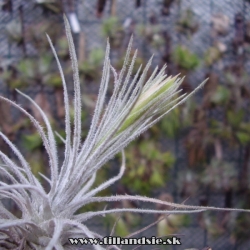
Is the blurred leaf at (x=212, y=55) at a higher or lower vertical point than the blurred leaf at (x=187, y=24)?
lower

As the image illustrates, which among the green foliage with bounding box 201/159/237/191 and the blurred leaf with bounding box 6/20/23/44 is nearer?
the blurred leaf with bounding box 6/20/23/44

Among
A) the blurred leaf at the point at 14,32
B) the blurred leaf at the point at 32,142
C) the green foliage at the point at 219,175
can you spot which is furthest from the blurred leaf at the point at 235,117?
the blurred leaf at the point at 14,32

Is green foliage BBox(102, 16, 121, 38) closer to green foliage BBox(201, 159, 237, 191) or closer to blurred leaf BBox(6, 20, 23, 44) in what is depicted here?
blurred leaf BBox(6, 20, 23, 44)

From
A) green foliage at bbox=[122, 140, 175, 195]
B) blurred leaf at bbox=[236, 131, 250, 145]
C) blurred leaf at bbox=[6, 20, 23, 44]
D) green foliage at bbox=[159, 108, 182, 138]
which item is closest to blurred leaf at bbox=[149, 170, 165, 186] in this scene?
green foliage at bbox=[122, 140, 175, 195]

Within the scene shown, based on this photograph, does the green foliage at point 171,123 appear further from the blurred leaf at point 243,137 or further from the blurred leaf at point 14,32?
the blurred leaf at point 14,32

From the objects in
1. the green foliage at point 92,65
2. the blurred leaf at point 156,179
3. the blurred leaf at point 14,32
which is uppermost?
the blurred leaf at point 14,32

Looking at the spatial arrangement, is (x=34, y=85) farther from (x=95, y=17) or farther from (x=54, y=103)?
(x=95, y=17)

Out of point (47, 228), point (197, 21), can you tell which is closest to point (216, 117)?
point (197, 21)

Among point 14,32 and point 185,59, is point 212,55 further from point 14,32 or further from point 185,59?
point 14,32

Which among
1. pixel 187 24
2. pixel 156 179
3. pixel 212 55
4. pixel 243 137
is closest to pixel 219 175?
pixel 243 137

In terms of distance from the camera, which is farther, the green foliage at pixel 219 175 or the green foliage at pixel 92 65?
the green foliage at pixel 219 175

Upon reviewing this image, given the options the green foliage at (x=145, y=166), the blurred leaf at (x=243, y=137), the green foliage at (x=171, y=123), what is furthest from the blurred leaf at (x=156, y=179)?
the blurred leaf at (x=243, y=137)
